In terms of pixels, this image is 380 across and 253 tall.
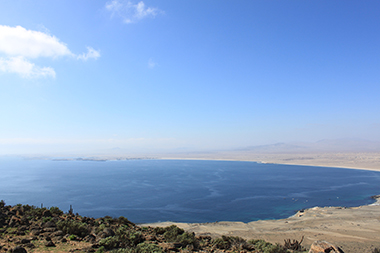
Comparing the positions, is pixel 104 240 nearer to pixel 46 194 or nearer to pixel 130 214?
pixel 130 214

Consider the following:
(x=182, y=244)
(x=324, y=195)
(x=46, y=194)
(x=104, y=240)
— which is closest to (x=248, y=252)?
(x=182, y=244)

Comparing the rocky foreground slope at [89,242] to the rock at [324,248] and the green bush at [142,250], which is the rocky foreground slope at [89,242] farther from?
the rock at [324,248]

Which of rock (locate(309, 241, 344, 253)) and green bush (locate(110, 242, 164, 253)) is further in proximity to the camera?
rock (locate(309, 241, 344, 253))

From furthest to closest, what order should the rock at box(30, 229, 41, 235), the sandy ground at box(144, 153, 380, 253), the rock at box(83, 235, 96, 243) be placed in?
the sandy ground at box(144, 153, 380, 253) < the rock at box(30, 229, 41, 235) < the rock at box(83, 235, 96, 243)

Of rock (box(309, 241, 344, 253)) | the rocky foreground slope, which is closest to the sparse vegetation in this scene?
the rocky foreground slope

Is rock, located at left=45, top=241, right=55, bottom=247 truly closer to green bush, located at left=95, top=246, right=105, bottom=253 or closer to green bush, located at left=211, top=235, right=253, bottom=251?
green bush, located at left=95, top=246, right=105, bottom=253

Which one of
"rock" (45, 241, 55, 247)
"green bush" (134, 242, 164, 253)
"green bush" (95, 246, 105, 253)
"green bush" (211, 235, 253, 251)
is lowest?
"green bush" (211, 235, 253, 251)

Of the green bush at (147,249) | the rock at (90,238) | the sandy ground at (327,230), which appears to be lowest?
the sandy ground at (327,230)

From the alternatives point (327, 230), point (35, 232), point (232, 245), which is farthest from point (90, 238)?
point (327, 230)

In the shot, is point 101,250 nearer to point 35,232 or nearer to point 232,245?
point 35,232

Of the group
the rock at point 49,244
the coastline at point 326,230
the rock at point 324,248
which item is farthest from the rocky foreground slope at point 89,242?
the coastline at point 326,230

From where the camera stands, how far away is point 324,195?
199ft

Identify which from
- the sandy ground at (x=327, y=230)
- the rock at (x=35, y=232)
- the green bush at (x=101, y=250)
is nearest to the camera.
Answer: the green bush at (x=101, y=250)

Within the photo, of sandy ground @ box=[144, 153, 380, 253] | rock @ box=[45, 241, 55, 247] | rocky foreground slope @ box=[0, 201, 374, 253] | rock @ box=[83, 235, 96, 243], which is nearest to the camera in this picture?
rocky foreground slope @ box=[0, 201, 374, 253]
